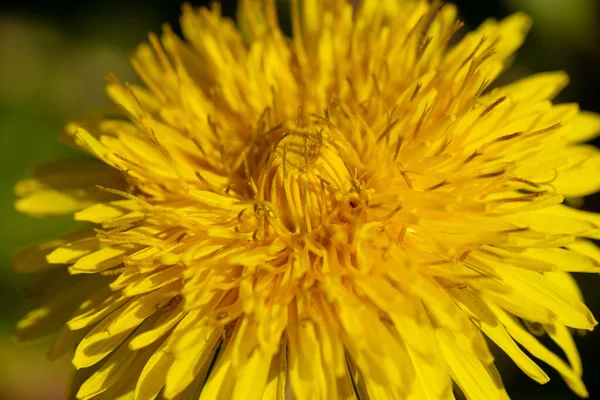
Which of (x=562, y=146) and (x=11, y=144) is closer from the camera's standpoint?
(x=562, y=146)

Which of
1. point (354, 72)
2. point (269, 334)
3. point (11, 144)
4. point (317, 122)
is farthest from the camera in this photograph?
point (11, 144)

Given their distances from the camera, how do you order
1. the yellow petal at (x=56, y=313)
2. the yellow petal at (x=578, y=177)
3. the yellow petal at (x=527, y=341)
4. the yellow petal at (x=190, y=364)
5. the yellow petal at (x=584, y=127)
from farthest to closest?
the yellow petal at (x=584, y=127) < the yellow petal at (x=56, y=313) < the yellow petal at (x=578, y=177) < the yellow petal at (x=527, y=341) < the yellow petal at (x=190, y=364)

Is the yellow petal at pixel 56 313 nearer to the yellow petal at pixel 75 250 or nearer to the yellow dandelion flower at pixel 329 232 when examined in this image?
the yellow dandelion flower at pixel 329 232

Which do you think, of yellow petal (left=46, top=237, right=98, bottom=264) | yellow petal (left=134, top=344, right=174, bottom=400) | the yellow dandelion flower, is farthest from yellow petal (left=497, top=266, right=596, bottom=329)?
yellow petal (left=46, top=237, right=98, bottom=264)

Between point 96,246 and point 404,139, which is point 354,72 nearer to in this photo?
point 404,139

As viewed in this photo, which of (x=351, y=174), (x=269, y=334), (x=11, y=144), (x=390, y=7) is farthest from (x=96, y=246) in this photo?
(x=11, y=144)

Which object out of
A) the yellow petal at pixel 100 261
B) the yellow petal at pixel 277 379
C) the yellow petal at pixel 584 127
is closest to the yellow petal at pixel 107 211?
the yellow petal at pixel 100 261

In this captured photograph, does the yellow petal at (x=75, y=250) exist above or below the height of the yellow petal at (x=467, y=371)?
above

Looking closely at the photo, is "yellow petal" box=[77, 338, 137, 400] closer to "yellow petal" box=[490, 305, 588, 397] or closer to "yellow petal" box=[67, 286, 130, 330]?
"yellow petal" box=[67, 286, 130, 330]
